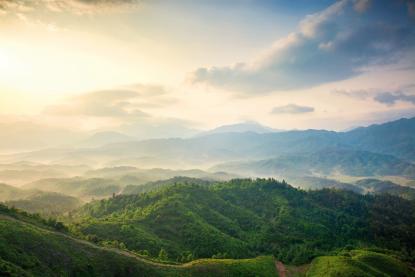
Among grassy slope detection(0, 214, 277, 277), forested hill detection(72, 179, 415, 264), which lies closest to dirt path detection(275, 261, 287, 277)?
forested hill detection(72, 179, 415, 264)

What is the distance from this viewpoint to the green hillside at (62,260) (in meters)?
66.0

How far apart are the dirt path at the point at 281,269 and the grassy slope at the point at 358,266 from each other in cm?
854

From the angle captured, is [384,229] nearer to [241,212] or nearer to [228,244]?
[241,212]

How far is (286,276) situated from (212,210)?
7726cm

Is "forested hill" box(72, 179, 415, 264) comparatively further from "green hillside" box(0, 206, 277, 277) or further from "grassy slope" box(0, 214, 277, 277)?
"grassy slope" box(0, 214, 277, 277)

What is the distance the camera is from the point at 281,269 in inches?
4815

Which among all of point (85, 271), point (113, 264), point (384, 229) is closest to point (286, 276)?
point (113, 264)

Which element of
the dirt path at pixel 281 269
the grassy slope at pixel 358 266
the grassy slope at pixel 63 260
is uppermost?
the grassy slope at pixel 63 260

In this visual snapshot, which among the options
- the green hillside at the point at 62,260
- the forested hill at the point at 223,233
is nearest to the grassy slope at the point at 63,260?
the green hillside at the point at 62,260

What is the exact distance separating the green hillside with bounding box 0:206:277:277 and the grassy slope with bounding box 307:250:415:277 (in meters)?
30.1

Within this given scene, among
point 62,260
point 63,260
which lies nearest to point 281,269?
point 63,260

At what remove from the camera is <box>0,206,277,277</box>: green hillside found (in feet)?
217

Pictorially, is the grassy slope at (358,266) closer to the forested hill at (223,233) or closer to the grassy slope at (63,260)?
the forested hill at (223,233)

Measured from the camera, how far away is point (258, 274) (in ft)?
347
